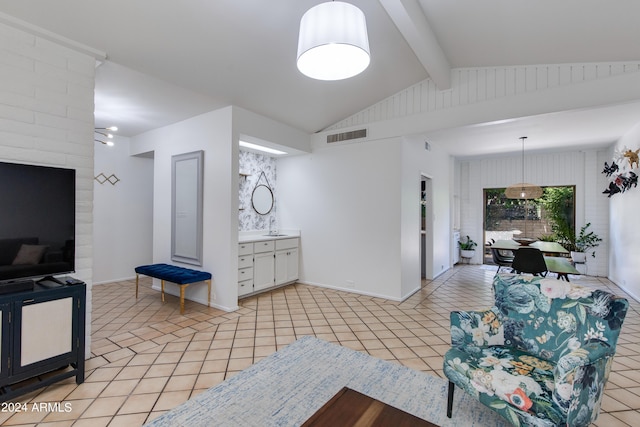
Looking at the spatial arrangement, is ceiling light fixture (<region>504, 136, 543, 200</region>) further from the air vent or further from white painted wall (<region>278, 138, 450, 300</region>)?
the air vent

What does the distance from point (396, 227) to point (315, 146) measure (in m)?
2.01

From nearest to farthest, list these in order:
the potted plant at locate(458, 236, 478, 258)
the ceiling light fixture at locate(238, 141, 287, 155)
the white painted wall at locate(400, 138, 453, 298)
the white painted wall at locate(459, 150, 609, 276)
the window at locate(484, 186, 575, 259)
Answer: the white painted wall at locate(400, 138, 453, 298)
the ceiling light fixture at locate(238, 141, 287, 155)
the white painted wall at locate(459, 150, 609, 276)
the window at locate(484, 186, 575, 259)
the potted plant at locate(458, 236, 478, 258)

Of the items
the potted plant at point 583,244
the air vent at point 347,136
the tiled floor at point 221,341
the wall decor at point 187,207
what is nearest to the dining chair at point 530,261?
the tiled floor at point 221,341

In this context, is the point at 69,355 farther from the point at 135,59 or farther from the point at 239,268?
the point at 135,59

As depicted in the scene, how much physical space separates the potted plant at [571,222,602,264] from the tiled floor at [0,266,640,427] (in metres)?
1.32

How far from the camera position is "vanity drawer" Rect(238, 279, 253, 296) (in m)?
4.27

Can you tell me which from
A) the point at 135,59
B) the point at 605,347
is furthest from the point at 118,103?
the point at 605,347

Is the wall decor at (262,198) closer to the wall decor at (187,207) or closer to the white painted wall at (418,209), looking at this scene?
the wall decor at (187,207)

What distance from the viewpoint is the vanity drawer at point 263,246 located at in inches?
177

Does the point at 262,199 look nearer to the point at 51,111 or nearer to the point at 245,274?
the point at 245,274

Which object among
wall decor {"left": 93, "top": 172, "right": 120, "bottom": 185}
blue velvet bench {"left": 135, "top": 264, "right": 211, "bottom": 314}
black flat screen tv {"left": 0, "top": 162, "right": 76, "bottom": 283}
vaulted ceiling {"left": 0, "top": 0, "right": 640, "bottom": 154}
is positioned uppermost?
vaulted ceiling {"left": 0, "top": 0, "right": 640, "bottom": 154}

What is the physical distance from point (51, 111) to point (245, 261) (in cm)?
267

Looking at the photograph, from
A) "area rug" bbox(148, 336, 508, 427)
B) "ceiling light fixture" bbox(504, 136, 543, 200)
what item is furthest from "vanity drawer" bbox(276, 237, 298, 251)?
"ceiling light fixture" bbox(504, 136, 543, 200)

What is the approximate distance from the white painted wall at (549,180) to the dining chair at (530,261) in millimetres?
3018
